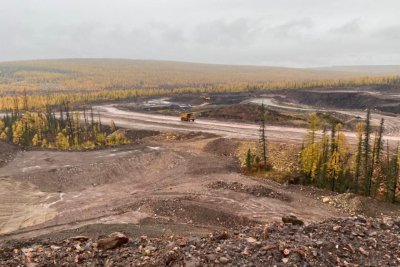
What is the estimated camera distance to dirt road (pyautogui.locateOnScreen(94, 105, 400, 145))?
5547 centimetres

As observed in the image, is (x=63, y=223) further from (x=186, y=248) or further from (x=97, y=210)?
(x=186, y=248)

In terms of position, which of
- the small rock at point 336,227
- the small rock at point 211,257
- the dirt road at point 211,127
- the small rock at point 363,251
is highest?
the small rock at point 211,257

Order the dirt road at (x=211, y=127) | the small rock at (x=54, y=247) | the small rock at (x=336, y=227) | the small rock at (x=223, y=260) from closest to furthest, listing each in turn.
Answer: the small rock at (x=223, y=260) < the small rock at (x=336, y=227) < the small rock at (x=54, y=247) < the dirt road at (x=211, y=127)

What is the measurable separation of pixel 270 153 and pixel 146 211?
21.1m

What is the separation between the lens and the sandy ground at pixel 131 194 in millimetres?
29812

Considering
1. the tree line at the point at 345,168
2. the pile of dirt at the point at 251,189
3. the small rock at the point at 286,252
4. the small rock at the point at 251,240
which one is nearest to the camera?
the small rock at the point at 286,252

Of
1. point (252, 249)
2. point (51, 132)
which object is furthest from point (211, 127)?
point (252, 249)

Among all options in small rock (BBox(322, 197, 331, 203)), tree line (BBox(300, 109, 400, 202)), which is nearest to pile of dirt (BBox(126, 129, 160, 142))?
tree line (BBox(300, 109, 400, 202))

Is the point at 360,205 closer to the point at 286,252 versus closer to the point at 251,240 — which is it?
the point at 251,240

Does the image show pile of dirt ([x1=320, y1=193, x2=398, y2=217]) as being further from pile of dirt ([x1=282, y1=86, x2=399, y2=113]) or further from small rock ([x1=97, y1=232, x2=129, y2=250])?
pile of dirt ([x1=282, y1=86, x2=399, y2=113])

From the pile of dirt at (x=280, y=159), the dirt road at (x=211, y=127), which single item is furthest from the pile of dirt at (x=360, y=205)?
the dirt road at (x=211, y=127)

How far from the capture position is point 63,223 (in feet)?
95.9

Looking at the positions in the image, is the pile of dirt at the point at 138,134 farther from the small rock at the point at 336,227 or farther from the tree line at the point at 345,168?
the small rock at the point at 336,227

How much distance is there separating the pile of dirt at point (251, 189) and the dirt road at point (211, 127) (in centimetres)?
1822
